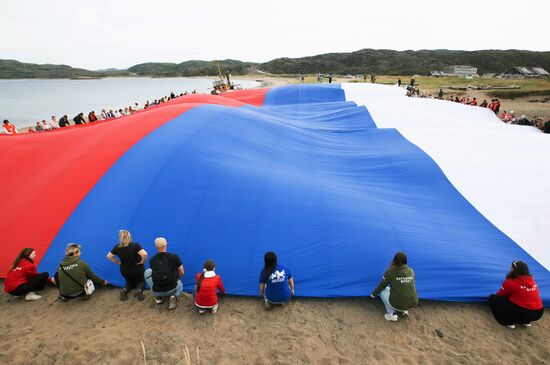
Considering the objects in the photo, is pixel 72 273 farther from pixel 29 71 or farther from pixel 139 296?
pixel 29 71

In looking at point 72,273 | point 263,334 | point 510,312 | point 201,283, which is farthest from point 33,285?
point 510,312

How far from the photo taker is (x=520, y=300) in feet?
12.0

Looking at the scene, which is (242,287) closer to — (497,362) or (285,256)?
(285,256)

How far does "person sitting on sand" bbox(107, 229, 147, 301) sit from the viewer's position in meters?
4.18

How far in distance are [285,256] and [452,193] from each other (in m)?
3.85

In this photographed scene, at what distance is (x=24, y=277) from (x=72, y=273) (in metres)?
0.81

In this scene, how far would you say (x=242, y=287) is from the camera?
429 cm

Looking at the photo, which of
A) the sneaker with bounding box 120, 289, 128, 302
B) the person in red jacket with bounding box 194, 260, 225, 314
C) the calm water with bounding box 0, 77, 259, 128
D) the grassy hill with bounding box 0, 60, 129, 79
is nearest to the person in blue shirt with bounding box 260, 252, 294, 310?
the person in red jacket with bounding box 194, 260, 225, 314

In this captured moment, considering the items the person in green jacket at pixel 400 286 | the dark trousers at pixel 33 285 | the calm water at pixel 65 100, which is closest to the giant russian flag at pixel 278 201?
the dark trousers at pixel 33 285

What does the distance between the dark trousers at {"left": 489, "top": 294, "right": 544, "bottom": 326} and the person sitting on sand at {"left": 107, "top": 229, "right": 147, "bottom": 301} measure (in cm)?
474

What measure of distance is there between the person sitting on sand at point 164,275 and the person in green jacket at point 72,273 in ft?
2.90

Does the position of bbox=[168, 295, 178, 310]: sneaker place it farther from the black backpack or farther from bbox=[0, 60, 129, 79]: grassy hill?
bbox=[0, 60, 129, 79]: grassy hill

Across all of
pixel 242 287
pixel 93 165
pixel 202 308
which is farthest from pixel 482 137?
pixel 93 165

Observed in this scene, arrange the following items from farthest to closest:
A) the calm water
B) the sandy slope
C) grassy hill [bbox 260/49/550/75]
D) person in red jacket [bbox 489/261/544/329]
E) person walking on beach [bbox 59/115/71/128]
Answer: grassy hill [bbox 260/49/550/75]
the calm water
person walking on beach [bbox 59/115/71/128]
person in red jacket [bbox 489/261/544/329]
the sandy slope
